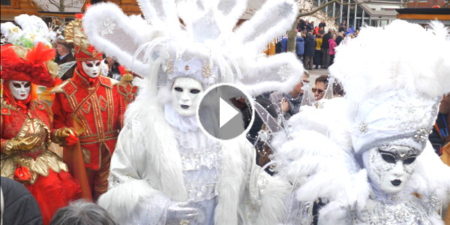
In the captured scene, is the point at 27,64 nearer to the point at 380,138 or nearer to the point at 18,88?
the point at 18,88

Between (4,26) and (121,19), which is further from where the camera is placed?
(4,26)

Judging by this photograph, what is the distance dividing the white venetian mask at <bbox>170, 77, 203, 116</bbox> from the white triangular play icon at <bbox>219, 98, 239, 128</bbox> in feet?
0.49

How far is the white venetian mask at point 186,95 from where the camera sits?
2.90 m

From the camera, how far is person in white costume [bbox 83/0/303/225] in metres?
2.86

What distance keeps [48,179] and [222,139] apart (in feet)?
4.54

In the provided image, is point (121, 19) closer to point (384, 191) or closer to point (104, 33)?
point (104, 33)

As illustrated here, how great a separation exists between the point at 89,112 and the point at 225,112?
1.81 metres

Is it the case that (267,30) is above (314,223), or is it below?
above

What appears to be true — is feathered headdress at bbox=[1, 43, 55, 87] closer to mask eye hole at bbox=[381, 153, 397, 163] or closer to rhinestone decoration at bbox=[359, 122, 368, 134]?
rhinestone decoration at bbox=[359, 122, 368, 134]

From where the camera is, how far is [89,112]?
14.4ft

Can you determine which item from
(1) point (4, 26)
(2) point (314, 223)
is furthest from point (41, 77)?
(2) point (314, 223)

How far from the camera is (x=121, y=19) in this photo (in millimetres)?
2955

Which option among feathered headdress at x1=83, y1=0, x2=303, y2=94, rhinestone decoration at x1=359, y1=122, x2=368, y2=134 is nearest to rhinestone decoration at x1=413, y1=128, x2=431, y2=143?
rhinestone decoration at x1=359, y1=122, x2=368, y2=134
